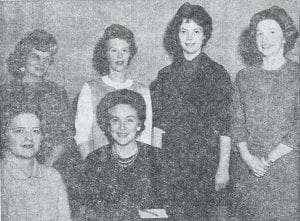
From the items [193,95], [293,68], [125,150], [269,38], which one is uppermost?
[269,38]

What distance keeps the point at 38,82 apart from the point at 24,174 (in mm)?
346

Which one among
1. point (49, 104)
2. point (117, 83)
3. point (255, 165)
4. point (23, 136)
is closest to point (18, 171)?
point (23, 136)

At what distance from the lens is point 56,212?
1969mm

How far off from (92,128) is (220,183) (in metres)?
0.52

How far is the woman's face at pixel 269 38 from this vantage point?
6.42 feet

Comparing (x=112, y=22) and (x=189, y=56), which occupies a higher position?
(x=112, y=22)

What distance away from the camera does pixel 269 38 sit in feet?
6.42

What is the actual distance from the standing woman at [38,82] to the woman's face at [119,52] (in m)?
0.20

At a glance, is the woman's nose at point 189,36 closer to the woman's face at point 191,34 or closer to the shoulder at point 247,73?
the woman's face at point 191,34

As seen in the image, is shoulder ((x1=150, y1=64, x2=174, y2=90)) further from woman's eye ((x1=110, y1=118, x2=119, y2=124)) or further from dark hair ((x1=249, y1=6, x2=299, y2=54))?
dark hair ((x1=249, y1=6, x2=299, y2=54))

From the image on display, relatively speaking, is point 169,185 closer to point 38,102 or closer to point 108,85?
point 108,85

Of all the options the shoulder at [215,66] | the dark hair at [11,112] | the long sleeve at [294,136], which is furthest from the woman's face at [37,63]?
the long sleeve at [294,136]

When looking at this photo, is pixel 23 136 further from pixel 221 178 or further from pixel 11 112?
pixel 221 178

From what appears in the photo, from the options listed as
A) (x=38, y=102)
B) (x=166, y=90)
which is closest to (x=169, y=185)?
(x=166, y=90)
